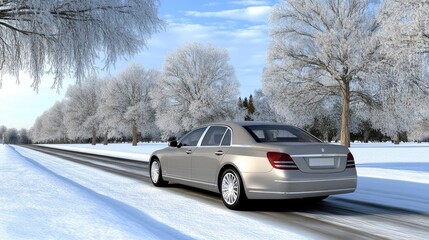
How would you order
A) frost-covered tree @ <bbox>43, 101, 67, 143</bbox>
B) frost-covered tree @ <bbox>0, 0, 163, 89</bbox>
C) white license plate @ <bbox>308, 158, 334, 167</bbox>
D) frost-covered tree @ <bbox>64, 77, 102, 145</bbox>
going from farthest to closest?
frost-covered tree @ <bbox>43, 101, 67, 143</bbox>
frost-covered tree @ <bbox>64, 77, 102, 145</bbox>
frost-covered tree @ <bbox>0, 0, 163, 89</bbox>
white license plate @ <bbox>308, 158, 334, 167</bbox>

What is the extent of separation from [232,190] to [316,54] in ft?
64.5

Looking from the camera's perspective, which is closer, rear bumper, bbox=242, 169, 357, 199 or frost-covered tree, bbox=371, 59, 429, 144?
rear bumper, bbox=242, 169, 357, 199

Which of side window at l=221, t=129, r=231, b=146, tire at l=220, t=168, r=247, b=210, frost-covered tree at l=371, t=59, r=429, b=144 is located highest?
frost-covered tree at l=371, t=59, r=429, b=144

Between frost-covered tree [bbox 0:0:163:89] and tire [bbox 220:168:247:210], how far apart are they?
5825 millimetres

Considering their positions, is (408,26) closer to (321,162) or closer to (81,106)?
(321,162)

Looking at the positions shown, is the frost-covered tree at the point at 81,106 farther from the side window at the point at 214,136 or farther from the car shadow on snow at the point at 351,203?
the side window at the point at 214,136

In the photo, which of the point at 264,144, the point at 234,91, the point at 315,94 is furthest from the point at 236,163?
the point at 234,91

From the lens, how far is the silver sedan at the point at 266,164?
5750 millimetres

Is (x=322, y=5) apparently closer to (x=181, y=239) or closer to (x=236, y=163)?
(x=236, y=163)

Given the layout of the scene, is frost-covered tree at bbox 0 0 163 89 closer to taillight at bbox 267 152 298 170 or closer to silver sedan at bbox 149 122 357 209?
silver sedan at bbox 149 122 357 209

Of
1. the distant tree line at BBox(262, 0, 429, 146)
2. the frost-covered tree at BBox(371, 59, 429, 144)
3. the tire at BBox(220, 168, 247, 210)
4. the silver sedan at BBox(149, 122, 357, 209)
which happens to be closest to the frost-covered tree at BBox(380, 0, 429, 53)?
the frost-covered tree at BBox(371, 59, 429, 144)

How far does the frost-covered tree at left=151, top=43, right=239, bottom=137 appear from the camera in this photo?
128ft

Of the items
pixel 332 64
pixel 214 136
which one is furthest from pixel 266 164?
pixel 332 64

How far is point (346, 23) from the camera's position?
22969 mm
